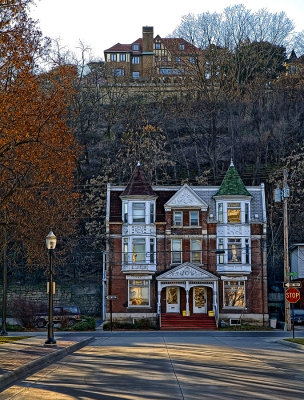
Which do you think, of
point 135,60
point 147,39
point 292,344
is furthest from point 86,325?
point 135,60

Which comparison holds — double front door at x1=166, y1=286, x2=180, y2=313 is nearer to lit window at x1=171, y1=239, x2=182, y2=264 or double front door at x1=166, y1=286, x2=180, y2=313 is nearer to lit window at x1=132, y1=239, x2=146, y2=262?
lit window at x1=171, y1=239, x2=182, y2=264

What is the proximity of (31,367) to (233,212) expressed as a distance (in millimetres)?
36612

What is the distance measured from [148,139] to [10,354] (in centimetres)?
5069

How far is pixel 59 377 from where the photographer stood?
17.0m

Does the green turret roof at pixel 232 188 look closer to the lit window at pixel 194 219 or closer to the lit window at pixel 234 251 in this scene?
→ the lit window at pixel 194 219

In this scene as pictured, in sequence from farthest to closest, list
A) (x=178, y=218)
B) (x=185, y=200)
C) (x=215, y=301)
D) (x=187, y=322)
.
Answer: (x=178, y=218)
(x=185, y=200)
(x=215, y=301)
(x=187, y=322)

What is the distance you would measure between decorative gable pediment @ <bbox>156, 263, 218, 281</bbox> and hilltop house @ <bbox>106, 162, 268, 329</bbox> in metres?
0.08

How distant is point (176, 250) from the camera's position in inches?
2111

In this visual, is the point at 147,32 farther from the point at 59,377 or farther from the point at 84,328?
the point at 59,377

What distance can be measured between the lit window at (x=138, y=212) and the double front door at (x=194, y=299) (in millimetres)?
5917

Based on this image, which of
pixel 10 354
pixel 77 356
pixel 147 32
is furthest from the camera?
pixel 147 32

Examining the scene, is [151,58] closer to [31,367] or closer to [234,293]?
[234,293]

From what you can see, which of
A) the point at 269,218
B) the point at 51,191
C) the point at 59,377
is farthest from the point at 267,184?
the point at 59,377

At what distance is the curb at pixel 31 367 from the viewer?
1572 cm
